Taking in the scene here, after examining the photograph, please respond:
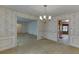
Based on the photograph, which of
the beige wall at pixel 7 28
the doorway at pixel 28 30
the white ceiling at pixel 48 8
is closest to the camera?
the white ceiling at pixel 48 8

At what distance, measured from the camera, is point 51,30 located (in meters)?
6.02

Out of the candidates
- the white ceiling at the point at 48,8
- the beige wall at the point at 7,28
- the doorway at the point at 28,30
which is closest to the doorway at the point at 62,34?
the doorway at the point at 28,30

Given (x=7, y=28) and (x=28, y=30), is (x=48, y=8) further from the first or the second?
(x=28, y=30)

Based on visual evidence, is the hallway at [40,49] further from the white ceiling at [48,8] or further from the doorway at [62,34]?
the white ceiling at [48,8]

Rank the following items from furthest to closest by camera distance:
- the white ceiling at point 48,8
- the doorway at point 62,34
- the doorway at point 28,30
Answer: the doorway at point 28,30
the doorway at point 62,34
the white ceiling at point 48,8

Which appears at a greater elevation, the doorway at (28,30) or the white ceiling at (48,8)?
the white ceiling at (48,8)

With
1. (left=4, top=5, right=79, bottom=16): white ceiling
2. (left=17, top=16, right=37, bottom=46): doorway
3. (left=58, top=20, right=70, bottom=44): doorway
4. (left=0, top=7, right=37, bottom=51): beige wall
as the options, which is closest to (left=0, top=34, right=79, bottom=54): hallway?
(left=0, top=7, right=37, bottom=51): beige wall

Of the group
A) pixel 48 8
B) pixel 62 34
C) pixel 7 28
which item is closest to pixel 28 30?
pixel 7 28
